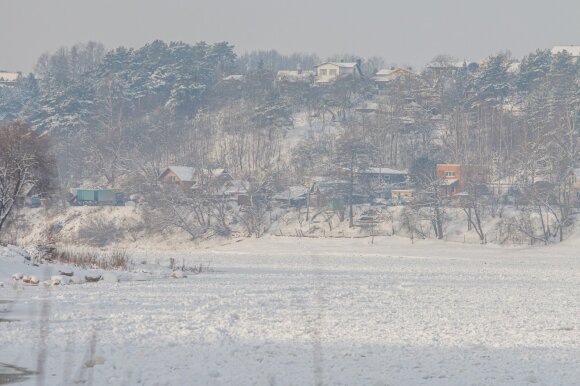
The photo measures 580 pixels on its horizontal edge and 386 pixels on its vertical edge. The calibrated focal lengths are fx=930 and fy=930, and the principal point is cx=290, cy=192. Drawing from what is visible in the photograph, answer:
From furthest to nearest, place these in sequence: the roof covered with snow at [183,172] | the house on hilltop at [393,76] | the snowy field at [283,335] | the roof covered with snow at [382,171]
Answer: the house on hilltop at [393,76] < the roof covered with snow at [183,172] < the roof covered with snow at [382,171] < the snowy field at [283,335]

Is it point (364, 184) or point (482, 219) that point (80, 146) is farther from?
point (482, 219)

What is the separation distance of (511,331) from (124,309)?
7992 millimetres

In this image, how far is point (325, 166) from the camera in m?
105

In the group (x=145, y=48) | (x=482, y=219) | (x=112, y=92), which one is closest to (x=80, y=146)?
(x=112, y=92)

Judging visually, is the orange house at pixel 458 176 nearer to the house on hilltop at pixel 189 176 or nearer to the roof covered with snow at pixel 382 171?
the roof covered with snow at pixel 382 171

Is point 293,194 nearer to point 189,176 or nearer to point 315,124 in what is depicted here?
point 189,176

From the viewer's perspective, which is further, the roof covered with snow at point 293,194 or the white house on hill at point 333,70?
the white house on hill at point 333,70

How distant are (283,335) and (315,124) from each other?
11094cm

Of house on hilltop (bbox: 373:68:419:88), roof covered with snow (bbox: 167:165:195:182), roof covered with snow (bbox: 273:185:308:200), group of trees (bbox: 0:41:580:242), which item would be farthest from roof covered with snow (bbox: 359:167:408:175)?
house on hilltop (bbox: 373:68:419:88)

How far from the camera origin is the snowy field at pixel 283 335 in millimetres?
13930

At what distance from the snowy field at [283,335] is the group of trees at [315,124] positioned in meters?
62.4

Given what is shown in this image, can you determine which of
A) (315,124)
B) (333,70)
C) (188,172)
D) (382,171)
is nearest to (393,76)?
(333,70)

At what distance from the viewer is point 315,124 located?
12725 centimetres

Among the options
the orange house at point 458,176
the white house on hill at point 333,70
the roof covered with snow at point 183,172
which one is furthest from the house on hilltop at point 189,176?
the white house on hill at point 333,70
